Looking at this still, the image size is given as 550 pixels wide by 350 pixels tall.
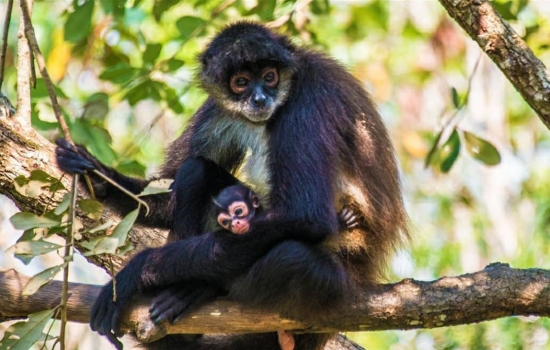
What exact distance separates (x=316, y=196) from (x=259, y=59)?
5.22 feet

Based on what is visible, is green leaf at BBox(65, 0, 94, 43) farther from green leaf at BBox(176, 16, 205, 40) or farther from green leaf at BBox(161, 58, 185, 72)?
green leaf at BBox(176, 16, 205, 40)

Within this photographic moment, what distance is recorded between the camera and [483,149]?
30.6 feet

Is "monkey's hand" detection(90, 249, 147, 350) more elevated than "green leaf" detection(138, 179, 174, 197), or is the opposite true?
"green leaf" detection(138, 179, 174, 197)

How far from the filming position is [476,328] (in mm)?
10531

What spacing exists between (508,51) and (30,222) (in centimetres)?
406

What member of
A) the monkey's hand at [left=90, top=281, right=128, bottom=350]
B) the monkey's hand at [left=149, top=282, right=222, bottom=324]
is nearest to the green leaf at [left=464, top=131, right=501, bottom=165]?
the monkey's hand at [left=149, top=282, right=222, bottom=324]

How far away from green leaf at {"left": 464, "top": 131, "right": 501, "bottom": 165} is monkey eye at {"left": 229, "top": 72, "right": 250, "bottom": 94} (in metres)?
2.68

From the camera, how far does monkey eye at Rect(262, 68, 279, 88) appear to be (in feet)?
26.3

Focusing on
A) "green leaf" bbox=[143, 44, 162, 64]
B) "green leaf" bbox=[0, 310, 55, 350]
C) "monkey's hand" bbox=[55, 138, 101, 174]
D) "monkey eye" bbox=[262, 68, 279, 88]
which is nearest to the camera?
"green leaf" bbox=[0, 310, 55, 350]

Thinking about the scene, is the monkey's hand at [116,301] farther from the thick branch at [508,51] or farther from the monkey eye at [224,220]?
the thick branch at [508,51]

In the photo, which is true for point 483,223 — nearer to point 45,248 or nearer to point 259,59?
point 259,59

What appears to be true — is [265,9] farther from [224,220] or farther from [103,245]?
[103,245]

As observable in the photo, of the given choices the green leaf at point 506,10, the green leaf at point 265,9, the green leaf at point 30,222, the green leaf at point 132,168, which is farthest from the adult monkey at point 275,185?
the green leaf at point 506,10

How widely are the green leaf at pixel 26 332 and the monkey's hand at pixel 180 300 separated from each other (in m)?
1.23
